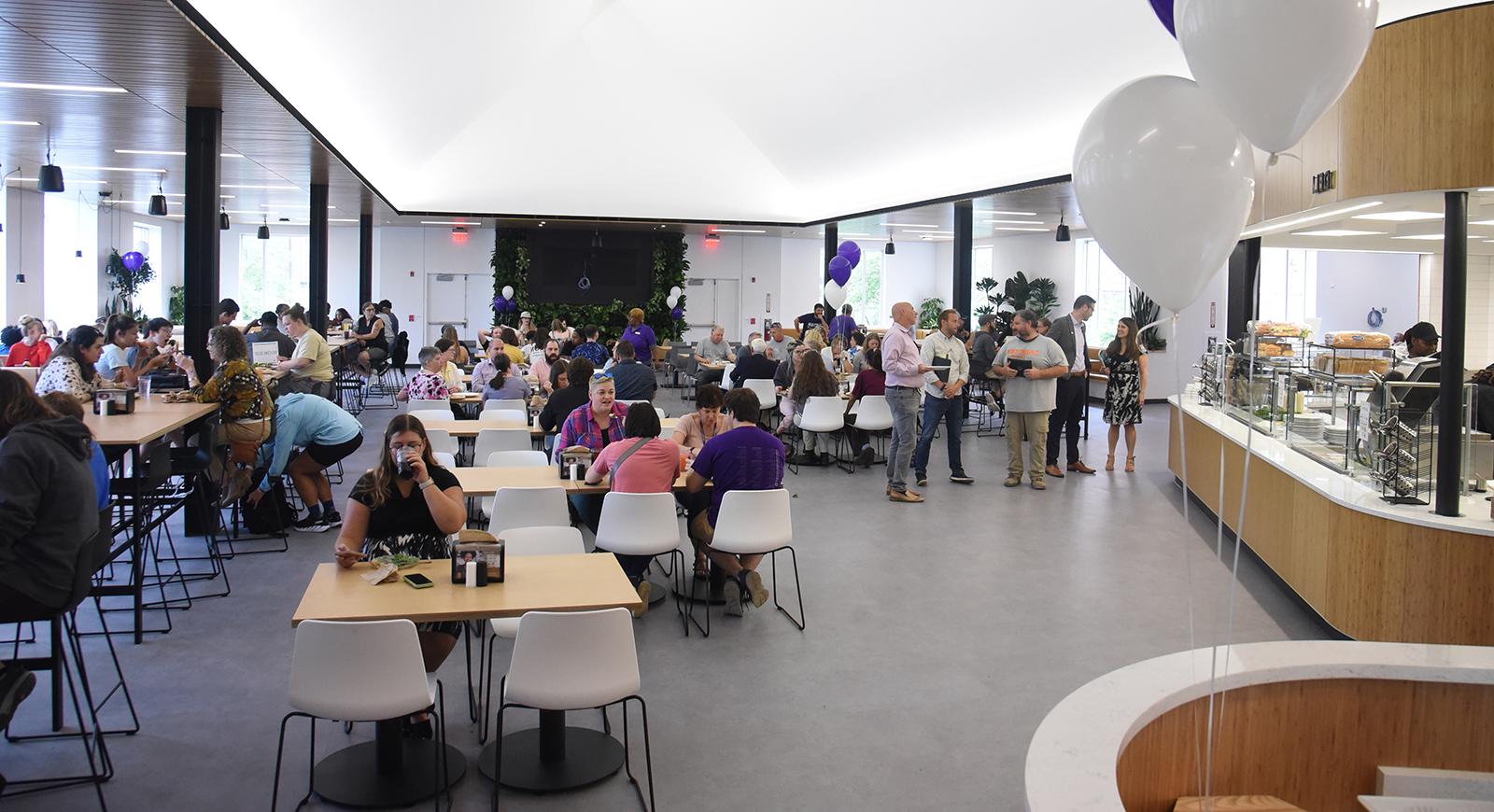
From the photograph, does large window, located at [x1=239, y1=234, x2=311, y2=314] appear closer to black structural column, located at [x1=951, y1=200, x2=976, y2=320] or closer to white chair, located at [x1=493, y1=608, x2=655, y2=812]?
black structural column, located at [x1=951, y1=200, x2=976, y2=320]

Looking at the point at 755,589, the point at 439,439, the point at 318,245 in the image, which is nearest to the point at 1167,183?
the point at 755,589

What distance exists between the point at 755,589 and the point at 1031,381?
15.3ft

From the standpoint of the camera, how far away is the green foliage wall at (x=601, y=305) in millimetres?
21781

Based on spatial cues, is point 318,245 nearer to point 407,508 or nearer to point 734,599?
point 734,599

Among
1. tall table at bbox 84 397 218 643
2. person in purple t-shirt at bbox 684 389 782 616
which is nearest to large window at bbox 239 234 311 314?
tall table at bbox 84 397 218 643

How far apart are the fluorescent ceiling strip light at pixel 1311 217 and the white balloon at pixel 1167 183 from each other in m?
2.55

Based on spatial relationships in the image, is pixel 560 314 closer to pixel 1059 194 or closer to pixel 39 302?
pixel 39 302

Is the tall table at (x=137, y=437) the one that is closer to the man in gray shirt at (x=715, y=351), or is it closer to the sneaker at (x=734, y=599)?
the sneaker at (x=734, y=599)

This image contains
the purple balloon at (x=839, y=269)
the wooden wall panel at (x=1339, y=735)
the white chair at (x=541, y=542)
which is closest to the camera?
the wooden wall panel at (x=1339, y=735)

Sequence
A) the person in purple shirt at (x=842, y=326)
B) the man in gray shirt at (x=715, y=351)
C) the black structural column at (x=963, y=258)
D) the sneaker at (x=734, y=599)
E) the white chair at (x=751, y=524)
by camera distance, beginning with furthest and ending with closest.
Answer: the man in gray shirt at (x=715, y=351) < the person in purple shirt at (x=842, y=326) < the black structural column at (x=963, y=258) < the sneaker at (x=734, y=599) < the white chair at (x=751, y=524)

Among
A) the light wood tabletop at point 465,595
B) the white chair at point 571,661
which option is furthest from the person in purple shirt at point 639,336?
the white chair at point 571,661

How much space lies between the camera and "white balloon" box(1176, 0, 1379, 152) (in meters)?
2.60

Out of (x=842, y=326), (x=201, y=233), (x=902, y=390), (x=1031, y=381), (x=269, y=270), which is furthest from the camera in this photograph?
(x=269, y=270)

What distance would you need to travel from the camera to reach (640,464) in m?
5.66
